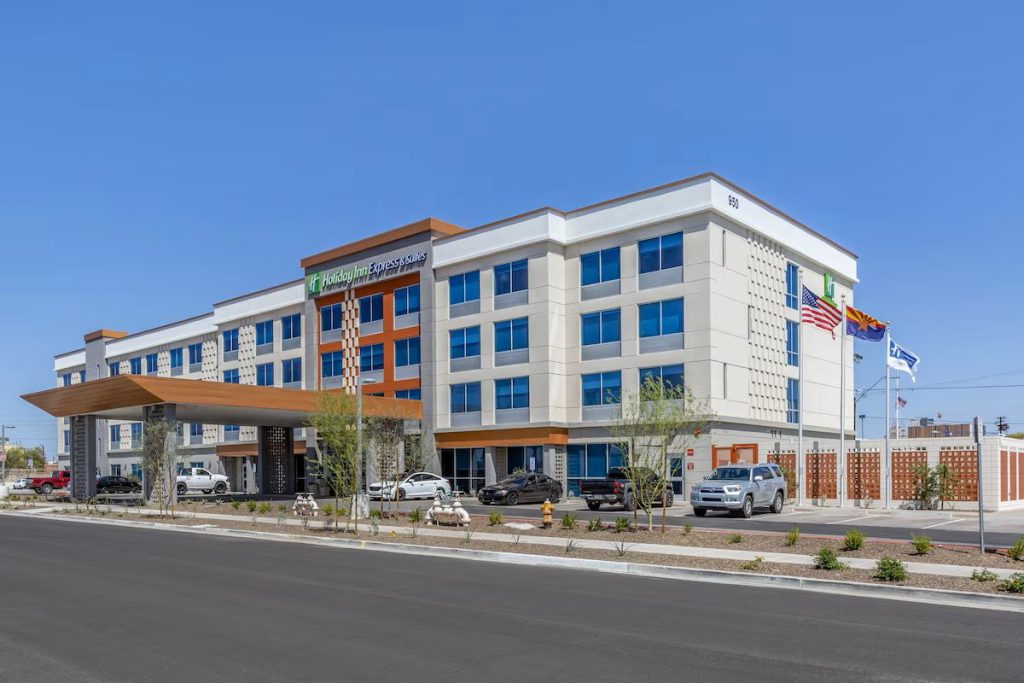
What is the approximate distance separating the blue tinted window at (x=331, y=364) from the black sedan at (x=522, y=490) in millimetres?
19751

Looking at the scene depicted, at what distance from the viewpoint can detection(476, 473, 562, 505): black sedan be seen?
40.1 meters

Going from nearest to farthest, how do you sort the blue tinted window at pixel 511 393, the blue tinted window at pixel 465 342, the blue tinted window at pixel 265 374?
1. the blue tinted window at pixel 511 393
2. the blue tinted window at pixel 465 342
3. the blue tinted window at pixel 265 374

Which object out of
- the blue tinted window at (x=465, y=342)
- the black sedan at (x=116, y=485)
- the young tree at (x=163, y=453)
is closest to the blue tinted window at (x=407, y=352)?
the blue tinted window at (x=465, y=342)

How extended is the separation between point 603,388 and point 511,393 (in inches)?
210

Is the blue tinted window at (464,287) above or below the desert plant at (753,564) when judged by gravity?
above

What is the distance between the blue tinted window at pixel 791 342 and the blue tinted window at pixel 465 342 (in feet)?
53.7

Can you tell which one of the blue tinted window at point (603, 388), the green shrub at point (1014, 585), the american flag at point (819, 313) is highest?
the american flag at point (819, 313)

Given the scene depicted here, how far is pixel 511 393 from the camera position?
47.9 meters

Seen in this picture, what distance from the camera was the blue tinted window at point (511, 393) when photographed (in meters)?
47.2

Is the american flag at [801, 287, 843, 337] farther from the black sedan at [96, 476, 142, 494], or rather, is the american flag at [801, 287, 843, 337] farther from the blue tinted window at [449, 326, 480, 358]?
the black sedan at [96, 476, 142, 494]

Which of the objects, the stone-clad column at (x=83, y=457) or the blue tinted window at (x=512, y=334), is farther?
the blue tinted window at (x=512, y=334)

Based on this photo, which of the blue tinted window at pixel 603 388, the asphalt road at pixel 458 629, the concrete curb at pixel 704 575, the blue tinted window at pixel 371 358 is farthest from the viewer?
the blue tinted window at pixel 371 358

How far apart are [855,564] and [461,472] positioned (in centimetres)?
3450

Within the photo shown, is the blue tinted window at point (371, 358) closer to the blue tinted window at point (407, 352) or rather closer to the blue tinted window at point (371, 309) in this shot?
the blue tinted window at point (407, 352)
